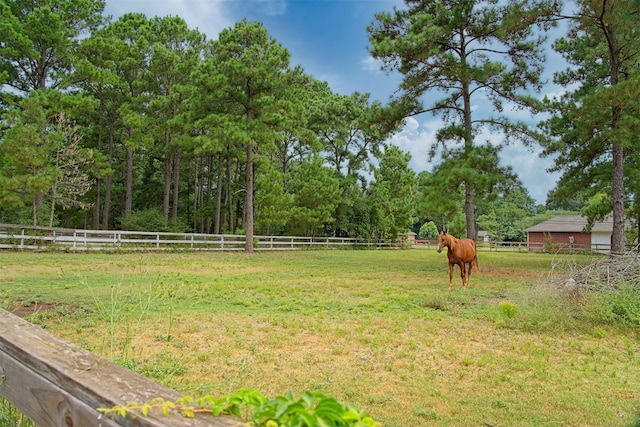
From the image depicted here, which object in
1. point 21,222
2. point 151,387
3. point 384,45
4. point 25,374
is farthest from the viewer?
point 21,222

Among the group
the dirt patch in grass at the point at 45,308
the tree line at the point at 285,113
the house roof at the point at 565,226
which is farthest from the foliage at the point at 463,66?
the house roof at the point at 565,226

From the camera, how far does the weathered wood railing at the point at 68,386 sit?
989mm

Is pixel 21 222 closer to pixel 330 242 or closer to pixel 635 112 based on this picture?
pixel 330 242

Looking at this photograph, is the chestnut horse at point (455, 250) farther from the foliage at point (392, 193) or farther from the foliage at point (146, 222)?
the foliage at point (392, 193)

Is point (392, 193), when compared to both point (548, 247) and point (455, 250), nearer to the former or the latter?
point (548, 247)

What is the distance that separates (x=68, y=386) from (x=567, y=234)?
4661 centimetres

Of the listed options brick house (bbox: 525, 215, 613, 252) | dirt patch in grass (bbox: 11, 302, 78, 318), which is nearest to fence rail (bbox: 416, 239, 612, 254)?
brick house (bbox: 525, 215, 613, 252)

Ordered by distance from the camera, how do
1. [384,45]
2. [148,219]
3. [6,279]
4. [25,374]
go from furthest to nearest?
1. [148,219]
2. [384,45]
3. [6,279]
4. [25,374]

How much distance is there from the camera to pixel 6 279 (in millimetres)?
8547

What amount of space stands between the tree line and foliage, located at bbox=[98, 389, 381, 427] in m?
12.8

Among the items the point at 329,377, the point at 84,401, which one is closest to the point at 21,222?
the point at 329,377

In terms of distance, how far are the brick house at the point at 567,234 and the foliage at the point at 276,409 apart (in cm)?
3882

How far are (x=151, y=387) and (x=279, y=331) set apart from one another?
436 cm

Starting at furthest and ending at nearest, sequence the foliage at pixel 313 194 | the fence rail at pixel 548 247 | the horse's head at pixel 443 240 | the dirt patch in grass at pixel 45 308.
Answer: the fence rail at pixel 548 247 → the foliage at pixel 313 194 → the horse's head at pixel 443 240 → the dirt patch in grass at pixel 45 308
